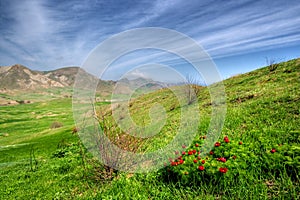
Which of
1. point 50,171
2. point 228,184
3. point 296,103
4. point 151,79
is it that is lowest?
point 50,171

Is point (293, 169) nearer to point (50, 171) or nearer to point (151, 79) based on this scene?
point (151, 79)

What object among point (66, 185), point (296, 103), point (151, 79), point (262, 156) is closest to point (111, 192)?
point (66, 185)

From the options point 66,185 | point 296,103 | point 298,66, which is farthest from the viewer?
point 298,66

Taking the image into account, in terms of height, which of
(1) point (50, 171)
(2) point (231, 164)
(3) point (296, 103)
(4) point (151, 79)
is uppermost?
(4) point (151, 79)

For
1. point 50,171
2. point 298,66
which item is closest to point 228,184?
point 50,171

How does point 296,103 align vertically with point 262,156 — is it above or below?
above

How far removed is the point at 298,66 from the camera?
19891mm

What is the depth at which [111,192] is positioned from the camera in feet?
18.9

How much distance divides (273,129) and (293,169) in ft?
11.9

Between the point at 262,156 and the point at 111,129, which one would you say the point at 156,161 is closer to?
the point at 111,129

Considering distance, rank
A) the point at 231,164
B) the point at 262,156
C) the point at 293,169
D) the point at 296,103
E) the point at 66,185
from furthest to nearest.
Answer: the point at 296,103 → the point at 66,185 → the point at 262,156 → the point at 231,164 → the point at 293,169

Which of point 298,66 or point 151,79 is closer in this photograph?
point 151,79

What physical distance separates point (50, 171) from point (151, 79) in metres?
8.15

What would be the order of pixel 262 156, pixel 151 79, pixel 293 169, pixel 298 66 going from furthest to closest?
pixel 298 66 → pixel 151 79 → pixel 262 156 → pixel 293 169
